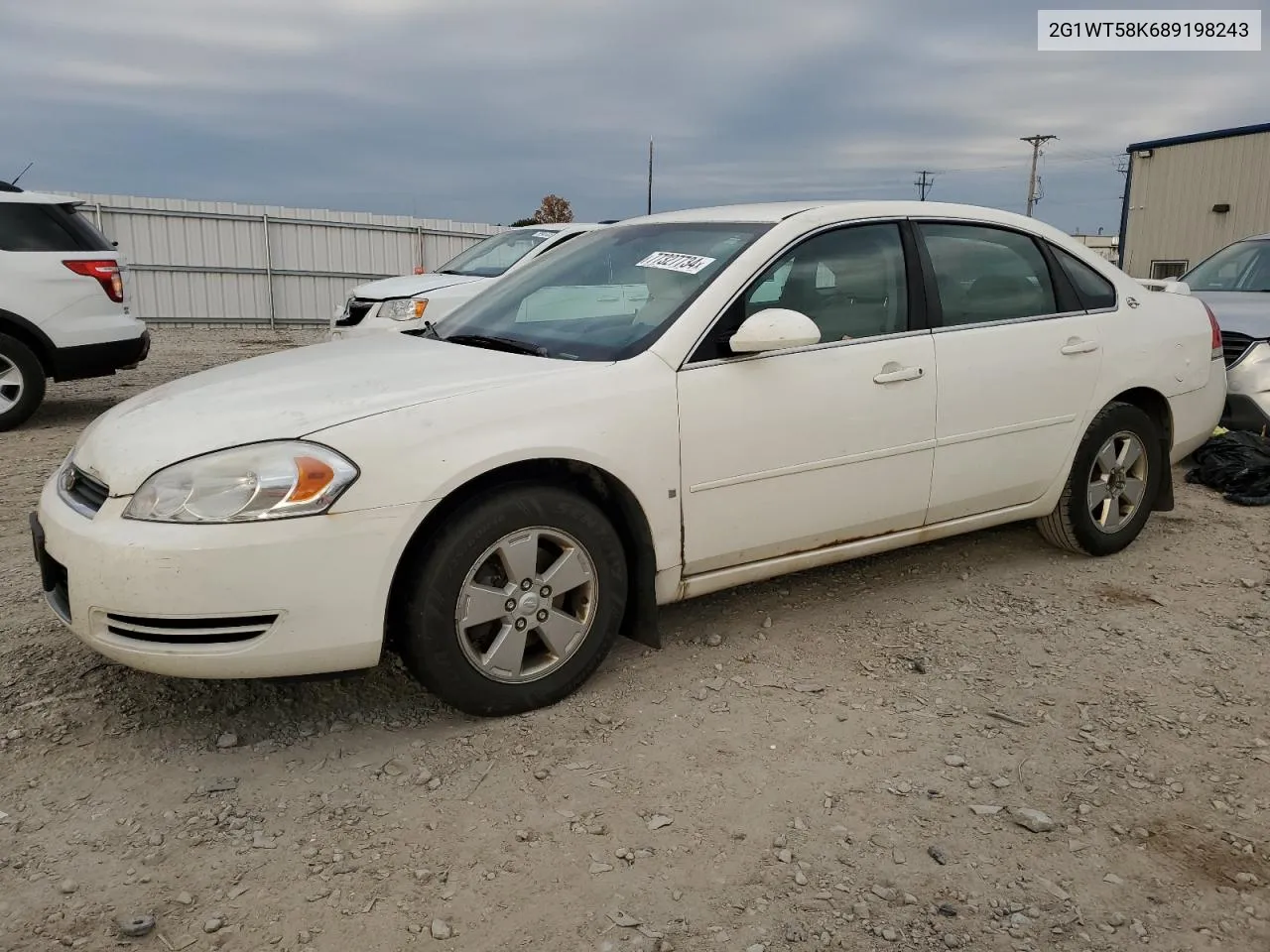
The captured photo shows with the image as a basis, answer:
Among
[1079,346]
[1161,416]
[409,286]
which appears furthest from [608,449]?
[409,286]

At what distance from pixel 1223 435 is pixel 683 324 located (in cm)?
484

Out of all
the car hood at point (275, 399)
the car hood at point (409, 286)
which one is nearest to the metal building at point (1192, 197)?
the car hood at point (409, 286)

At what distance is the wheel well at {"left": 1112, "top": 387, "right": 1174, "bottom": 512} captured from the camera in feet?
15.3

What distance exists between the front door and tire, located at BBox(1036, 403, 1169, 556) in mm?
997

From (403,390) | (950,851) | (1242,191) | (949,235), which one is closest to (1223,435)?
(949,235)

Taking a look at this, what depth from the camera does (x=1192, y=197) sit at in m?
19.2

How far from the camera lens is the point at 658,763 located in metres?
2.93

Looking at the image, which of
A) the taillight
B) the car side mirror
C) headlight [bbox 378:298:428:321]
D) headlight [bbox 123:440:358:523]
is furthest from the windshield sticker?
headlight [bbox 378:298:428:321]

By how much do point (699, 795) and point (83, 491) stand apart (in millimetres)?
1975

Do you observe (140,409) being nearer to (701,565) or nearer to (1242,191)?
(701,565)

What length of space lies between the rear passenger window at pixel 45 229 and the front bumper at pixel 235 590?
5.91m

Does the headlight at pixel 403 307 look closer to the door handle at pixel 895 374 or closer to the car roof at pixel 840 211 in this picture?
the car roof at pixel 840 211

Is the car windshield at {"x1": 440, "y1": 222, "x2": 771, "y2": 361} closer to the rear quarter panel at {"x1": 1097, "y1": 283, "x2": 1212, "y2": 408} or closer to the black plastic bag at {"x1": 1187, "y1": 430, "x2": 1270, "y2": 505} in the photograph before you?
the rear quarter panel at {"x1": 1097, "y1": 283, "x2": 1212, "y2": 408}

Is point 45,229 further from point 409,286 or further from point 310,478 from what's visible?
point 310,478
